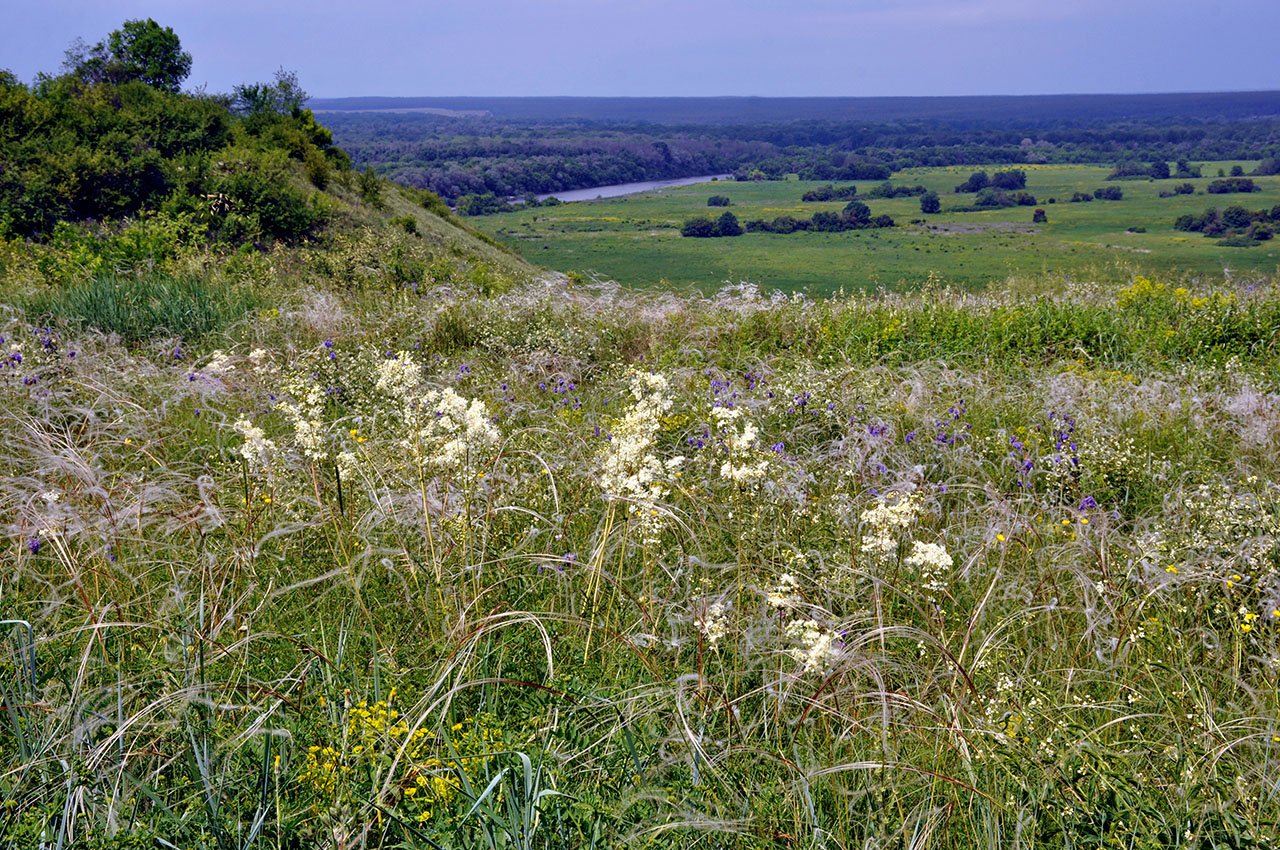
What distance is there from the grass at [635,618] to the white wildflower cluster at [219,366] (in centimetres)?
10

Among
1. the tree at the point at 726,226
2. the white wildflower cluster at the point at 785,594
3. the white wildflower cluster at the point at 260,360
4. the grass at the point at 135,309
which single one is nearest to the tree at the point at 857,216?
the tree at the point at 726,226

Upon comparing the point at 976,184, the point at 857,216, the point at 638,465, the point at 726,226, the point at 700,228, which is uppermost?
the point at 976,184

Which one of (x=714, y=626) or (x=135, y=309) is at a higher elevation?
(x=135, y=309)

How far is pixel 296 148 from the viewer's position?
2130cm

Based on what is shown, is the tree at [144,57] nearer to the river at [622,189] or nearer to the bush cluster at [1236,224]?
the bush cluster at [1236,224]

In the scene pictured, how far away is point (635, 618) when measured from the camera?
10.6 ft

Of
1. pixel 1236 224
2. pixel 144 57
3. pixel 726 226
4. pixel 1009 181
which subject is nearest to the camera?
pixel 144 57

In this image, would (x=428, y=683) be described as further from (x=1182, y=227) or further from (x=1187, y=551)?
(x=1182, y=227)

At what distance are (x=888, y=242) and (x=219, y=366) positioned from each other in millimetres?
70411

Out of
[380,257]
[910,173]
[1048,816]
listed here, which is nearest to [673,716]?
[1048,816]

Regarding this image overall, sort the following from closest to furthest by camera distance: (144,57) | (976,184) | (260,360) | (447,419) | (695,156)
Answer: (447,419), (260,360), (144,57), (976,184), (695,156)

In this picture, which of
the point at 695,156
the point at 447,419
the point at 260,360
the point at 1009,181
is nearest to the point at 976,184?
the point at 1009,181

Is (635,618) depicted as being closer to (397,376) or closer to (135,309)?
(397,376)

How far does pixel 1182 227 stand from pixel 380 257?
7873 centimetres
